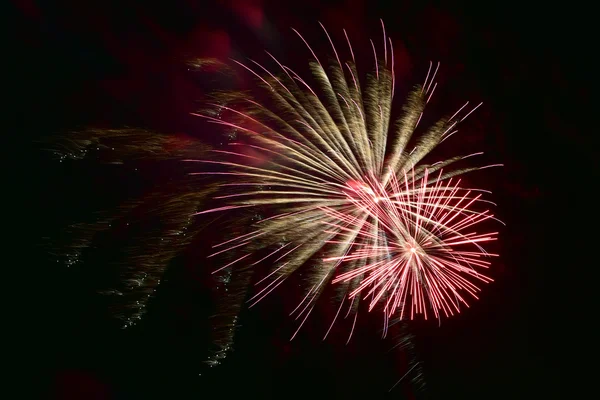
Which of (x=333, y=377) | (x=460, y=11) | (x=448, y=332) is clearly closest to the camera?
(x=333, y=377)

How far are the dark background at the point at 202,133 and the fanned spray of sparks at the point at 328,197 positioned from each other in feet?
1.00

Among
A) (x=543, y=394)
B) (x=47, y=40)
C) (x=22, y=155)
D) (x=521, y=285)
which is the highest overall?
(x=47, y=40)

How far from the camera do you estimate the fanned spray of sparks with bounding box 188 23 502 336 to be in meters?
3.51

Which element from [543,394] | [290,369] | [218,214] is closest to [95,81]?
[218,214]

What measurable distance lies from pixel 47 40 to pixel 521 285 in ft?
12.7

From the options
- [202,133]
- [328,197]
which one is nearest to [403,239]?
[328,197]

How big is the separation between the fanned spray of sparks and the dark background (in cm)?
31

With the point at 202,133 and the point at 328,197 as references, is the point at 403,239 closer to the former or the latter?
the point at 328,197

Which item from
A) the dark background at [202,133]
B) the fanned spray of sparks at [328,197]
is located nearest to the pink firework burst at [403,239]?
the fanned spray of sparks at [328,197]

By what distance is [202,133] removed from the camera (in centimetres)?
356

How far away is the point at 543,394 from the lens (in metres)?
4.38

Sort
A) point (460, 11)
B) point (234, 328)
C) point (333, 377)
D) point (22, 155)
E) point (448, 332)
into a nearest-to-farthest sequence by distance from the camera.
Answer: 1. point (22, 155)
2. point (234, 328)
3. point (333, 377)
4. point (448, 332)
5. point (460, 11)

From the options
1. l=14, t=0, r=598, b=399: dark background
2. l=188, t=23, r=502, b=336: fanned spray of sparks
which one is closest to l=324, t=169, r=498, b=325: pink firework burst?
l=188, t=23, r=502, b=336: fanned spray of sparks

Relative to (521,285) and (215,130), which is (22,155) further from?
(521,285)
